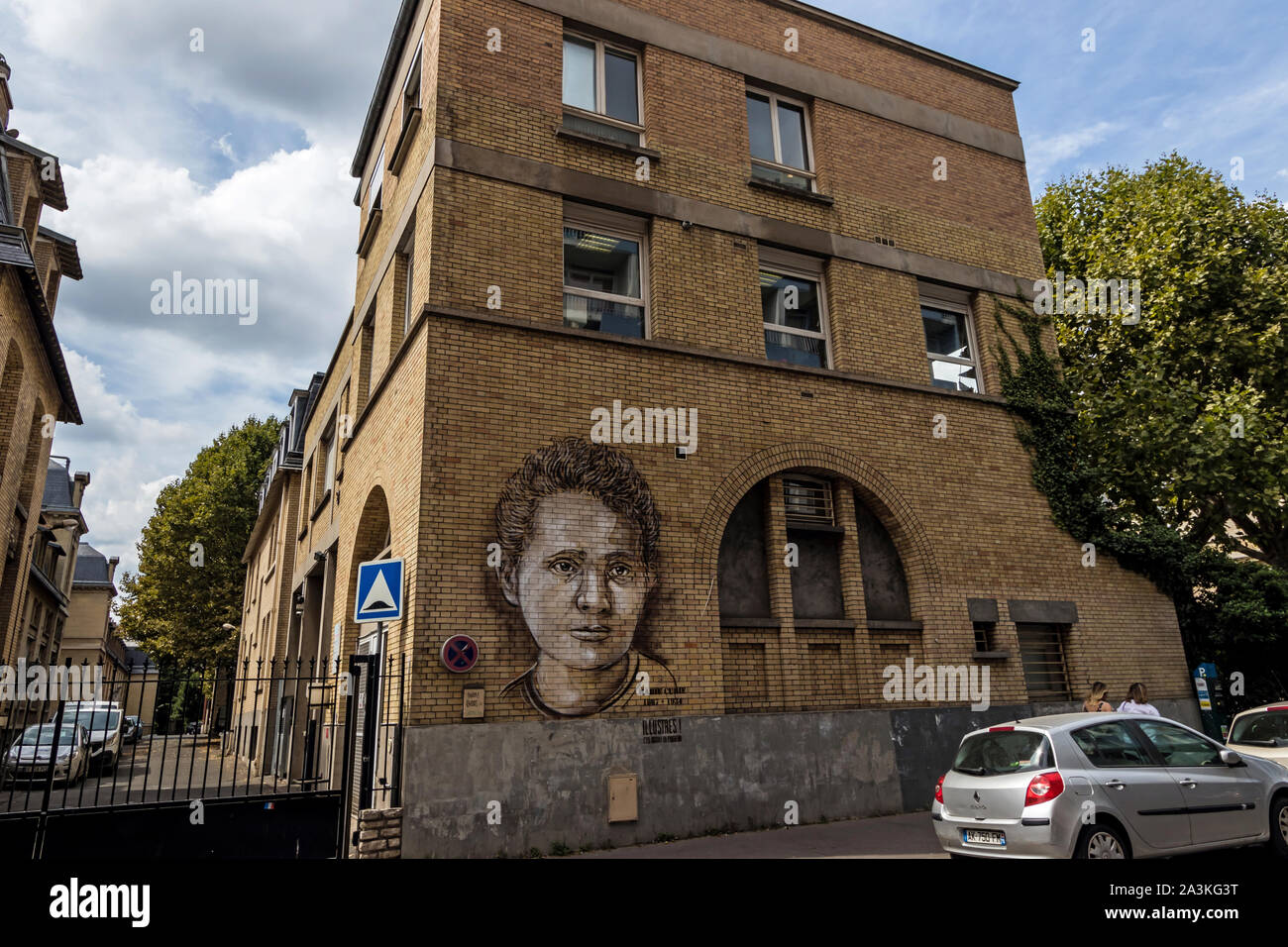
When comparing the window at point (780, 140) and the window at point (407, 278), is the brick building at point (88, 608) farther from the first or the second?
the window at point (780, 140)

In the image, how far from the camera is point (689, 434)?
11.5m

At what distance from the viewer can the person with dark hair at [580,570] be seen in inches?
387

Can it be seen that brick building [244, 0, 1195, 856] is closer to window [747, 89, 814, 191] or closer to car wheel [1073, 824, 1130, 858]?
window [747, 89, 814, 191]

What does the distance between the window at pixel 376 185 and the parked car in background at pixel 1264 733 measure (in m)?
16.3

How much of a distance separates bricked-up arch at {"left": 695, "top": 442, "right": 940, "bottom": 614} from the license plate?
17.3ft

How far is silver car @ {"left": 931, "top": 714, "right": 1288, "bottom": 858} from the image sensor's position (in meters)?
6.84

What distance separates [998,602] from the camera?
13.1 meters

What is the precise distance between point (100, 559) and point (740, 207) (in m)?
→ 62.1

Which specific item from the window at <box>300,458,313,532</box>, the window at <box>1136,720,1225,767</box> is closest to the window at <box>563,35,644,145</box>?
the window at <box>1136,720,1225,767</box>

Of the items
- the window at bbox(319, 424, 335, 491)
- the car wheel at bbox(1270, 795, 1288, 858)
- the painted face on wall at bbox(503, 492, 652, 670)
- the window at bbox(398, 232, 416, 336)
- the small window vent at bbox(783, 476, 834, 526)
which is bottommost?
the car wheel at bbox(1270, 795, 1288, 858)

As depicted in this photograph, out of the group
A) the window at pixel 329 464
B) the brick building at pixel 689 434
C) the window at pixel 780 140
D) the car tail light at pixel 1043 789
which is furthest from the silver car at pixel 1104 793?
the window at pixel 329 464

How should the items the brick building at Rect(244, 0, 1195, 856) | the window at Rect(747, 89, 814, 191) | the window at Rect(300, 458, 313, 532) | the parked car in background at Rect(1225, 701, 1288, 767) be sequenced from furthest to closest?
the window at Rect(300, 458, 313, 532)
the window at Rect(747, 89, 814, 191)
the parked car in background at Rect(1225, 701, 1288, 767)
the brick building at Rect(244, 0, 1195, 856)

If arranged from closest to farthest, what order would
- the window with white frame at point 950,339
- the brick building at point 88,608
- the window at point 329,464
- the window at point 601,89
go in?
the window at point 601,89 < the window with white frame at point 950,339 < the window at point 329,464 < the brick building at point 88,608

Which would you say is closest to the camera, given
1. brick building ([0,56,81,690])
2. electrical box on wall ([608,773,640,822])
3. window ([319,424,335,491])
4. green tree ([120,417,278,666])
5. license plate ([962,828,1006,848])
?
license plate ([962,828,1006,848])
